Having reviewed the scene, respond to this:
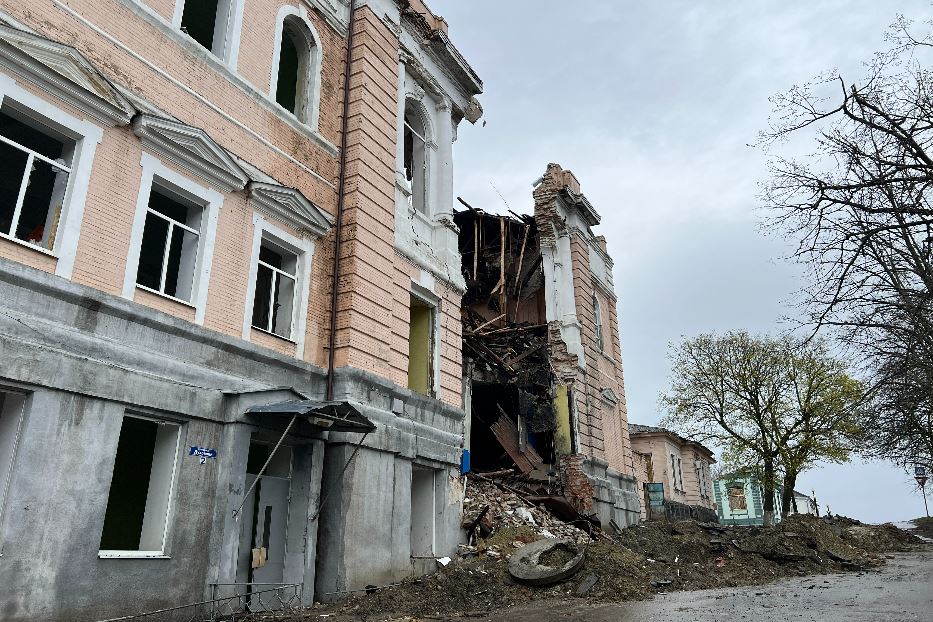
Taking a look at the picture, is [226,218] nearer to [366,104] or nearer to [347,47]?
[366,104]

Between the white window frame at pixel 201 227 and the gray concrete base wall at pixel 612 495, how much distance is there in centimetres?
1409

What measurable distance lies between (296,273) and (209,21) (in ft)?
15.0

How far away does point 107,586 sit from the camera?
7324 millimetres

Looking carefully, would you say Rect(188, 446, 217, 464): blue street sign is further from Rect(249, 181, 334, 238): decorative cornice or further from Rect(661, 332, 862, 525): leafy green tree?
Rect(661, 332, 862, 525): leafy green tree

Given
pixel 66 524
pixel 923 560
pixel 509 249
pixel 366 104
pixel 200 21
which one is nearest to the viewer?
pixel 66 524

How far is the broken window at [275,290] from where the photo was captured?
10766 millimetres

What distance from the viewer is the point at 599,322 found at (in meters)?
24.8

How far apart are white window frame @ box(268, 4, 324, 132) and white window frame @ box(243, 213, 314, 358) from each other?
229 cm

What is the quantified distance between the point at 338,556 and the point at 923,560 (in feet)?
49.6

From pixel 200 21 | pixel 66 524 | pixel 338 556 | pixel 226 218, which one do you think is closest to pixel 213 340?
pixel 226 218

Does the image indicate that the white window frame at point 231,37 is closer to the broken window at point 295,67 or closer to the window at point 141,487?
the broken window at point 295,67

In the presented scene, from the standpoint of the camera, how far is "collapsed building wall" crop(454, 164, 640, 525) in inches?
826

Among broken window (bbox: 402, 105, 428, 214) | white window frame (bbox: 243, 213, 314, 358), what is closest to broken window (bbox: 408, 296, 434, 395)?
broken window (bbox: 402, 105, 428, 214)

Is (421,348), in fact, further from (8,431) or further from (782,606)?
(8,431)
